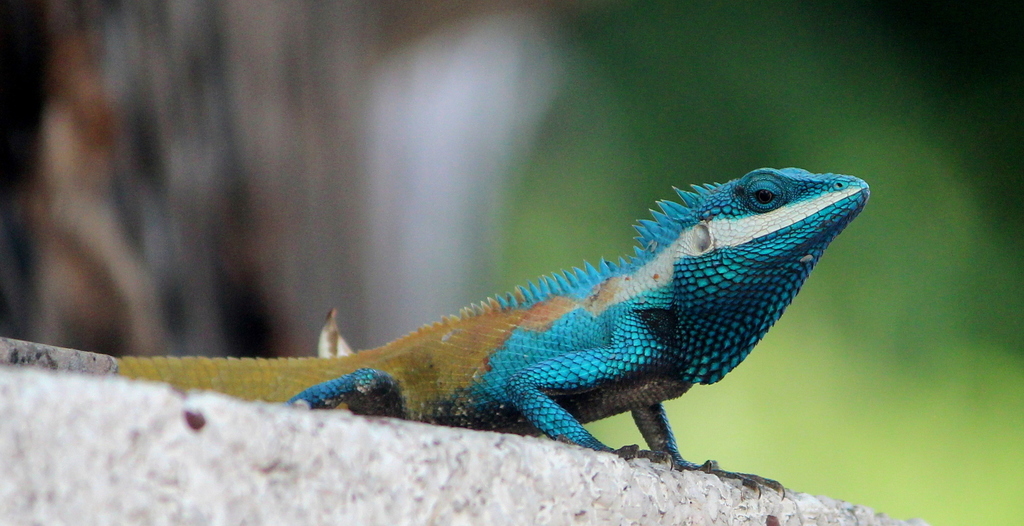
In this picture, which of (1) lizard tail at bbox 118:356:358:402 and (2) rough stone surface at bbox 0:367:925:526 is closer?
(2) rough stone surface at bbox 0:367:925:526

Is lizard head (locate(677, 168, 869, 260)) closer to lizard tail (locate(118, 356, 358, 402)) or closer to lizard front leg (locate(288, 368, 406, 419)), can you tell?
lizard front leg (locate(288, 368, 406, 419))

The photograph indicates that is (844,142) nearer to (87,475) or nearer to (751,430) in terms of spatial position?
(751,430)

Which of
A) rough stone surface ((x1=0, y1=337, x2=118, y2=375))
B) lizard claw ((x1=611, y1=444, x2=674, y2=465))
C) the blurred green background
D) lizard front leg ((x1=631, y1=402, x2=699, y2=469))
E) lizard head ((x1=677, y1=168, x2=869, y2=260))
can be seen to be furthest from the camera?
the blurred green background

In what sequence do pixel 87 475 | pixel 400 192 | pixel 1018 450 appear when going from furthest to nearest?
pixel 400 192 → pixel 1018 450 → pixel 87 475

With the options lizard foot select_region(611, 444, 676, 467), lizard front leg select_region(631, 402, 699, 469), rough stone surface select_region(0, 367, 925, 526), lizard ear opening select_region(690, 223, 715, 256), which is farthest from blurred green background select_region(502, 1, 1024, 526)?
rough stone surface select_region(0, 367, 925, 526)

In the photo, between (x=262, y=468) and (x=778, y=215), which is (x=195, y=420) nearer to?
(x=262, y=468)

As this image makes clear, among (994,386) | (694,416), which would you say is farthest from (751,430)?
(994,386)
